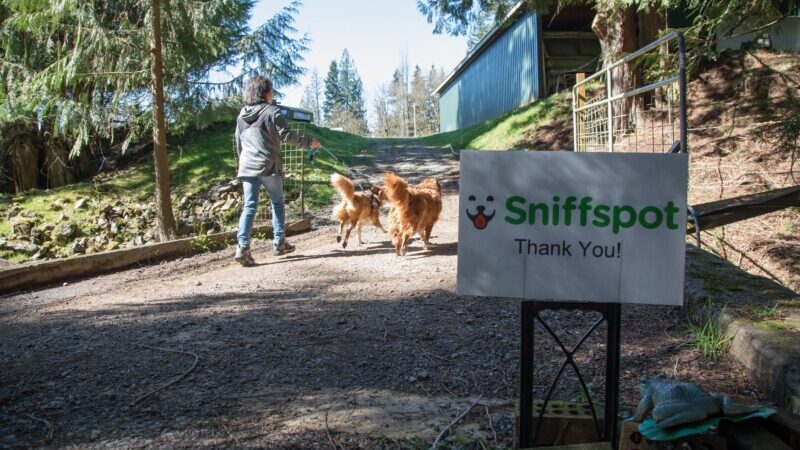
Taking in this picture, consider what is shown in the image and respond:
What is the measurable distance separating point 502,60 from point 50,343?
23.7m

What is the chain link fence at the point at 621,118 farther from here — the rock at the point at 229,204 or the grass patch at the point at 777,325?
the rock at the point at 229,204

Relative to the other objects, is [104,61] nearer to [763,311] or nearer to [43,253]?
[43,253]

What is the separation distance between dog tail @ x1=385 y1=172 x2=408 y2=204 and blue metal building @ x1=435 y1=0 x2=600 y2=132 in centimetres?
1177

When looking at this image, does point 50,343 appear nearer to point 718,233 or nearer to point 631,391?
point 631,391

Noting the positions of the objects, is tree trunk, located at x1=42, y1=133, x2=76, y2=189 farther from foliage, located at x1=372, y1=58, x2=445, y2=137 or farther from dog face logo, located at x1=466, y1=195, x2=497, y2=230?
foliage, located at x1=372, y1=58, x2=445, y2=137

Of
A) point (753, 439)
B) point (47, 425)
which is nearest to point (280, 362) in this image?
point (47, 425)

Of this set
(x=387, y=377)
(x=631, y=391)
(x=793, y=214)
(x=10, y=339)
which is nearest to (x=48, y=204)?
(x=10, y=339)

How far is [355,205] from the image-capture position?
8055 mm

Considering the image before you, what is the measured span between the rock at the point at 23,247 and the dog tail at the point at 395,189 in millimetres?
7844

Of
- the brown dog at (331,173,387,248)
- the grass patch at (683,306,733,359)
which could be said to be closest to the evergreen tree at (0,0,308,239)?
the brown dog at (331,173,387,248)

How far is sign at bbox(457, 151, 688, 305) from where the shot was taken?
6.97ft

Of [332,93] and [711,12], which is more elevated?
[332,93]

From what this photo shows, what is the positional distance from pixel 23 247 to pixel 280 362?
9.40m

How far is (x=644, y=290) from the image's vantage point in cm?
212
